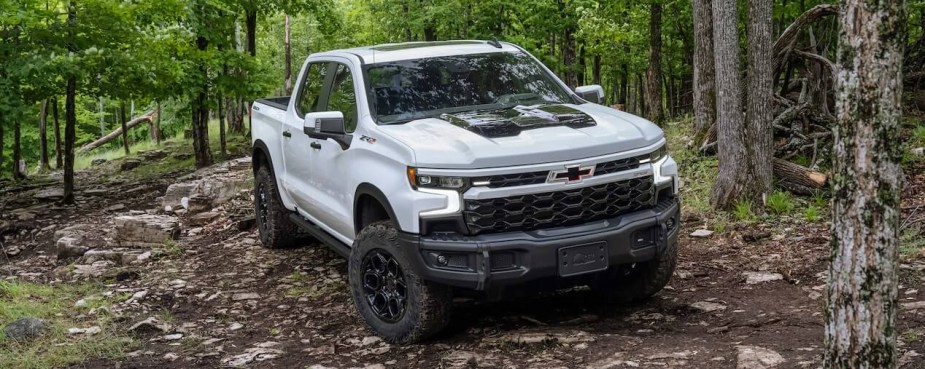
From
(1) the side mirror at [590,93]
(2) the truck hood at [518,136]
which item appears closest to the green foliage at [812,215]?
(1) the side mirror at [590,93]

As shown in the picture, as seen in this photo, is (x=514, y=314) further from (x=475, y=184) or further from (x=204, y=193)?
(x=204, y=193)

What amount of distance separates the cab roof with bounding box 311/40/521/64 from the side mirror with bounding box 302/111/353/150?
74cm

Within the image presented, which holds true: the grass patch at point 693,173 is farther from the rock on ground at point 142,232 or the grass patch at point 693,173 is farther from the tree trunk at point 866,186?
the rock on ground at point 142,232

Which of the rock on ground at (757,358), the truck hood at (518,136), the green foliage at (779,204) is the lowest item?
the rock on ground at (757,358)

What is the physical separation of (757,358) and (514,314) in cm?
205

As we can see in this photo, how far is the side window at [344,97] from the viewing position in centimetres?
641

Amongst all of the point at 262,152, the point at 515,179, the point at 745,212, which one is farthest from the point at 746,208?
the point at 262,152

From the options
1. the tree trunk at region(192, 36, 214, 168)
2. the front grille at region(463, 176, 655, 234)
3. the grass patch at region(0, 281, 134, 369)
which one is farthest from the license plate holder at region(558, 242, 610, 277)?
the tree trunk at region(192, 36, 214, 168)

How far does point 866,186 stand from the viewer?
3.29 m

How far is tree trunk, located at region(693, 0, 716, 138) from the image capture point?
11.5 metres

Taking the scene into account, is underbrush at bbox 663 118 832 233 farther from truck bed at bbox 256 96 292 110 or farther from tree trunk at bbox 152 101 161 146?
tree trunk at bbox 152 101 161 146

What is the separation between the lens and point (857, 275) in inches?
134

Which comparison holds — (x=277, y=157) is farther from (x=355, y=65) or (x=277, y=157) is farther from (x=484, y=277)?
(x=484, y=277)

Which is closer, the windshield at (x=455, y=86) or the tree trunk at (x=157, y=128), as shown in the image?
the windshield at (x=455, y=86)
